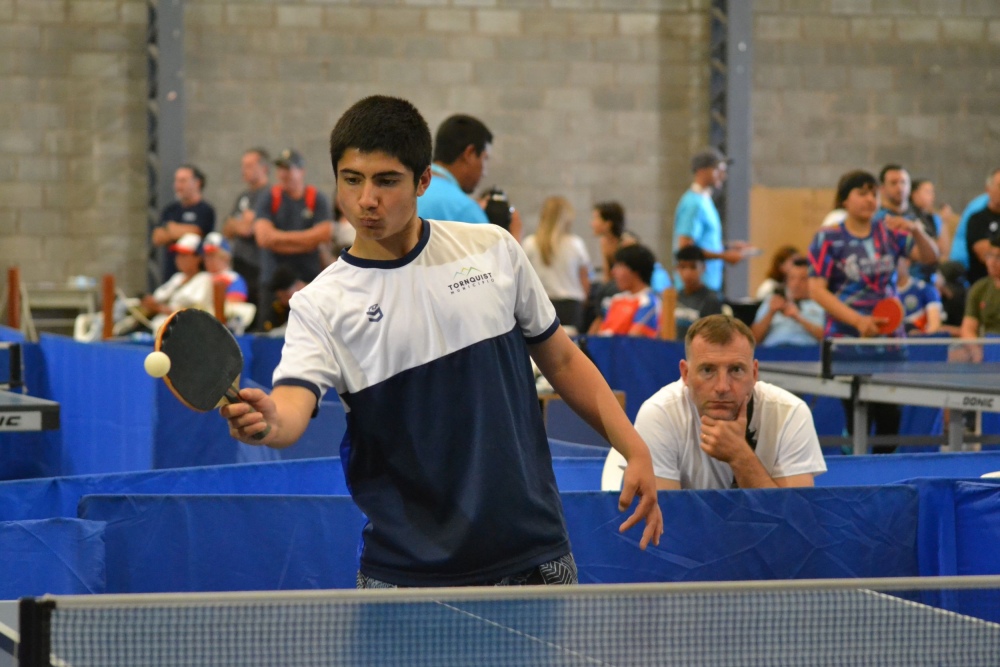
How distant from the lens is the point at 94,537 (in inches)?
115

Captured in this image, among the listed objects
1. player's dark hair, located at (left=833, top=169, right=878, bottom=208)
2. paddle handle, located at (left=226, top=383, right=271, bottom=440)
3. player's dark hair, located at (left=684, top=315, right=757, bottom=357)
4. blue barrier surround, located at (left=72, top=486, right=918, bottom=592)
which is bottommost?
blue barrier surround, located at (left=72, top=486, right=918, bottom=592)

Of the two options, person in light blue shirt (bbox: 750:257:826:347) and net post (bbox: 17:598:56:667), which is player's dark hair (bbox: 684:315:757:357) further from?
person in light blue shirt (bbox: 750:257:826:347)

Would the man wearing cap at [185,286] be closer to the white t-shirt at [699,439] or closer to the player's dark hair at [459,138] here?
the player's dark hair at [459,138]

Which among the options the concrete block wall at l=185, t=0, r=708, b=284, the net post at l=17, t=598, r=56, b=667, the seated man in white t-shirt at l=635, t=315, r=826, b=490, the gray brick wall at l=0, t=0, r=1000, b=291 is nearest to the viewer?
the net post at l=17, t=598, r=56, b=667

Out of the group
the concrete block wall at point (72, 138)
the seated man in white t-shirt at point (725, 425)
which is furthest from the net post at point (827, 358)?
the concrete block wall at point (72, 138)

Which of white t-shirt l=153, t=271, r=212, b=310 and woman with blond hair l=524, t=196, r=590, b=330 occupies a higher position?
woman with blond hair l=524, t=196, r=590, b=330

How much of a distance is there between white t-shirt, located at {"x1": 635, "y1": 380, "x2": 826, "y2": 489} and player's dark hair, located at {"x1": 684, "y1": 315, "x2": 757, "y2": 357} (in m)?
0.15

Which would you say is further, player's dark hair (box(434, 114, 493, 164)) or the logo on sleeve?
player's dark hair (box(434, 114, 493, 164))

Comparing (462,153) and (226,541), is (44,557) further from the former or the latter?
(462,153)

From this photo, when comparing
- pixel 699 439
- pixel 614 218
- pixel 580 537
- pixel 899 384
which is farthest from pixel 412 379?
pixel 614 218

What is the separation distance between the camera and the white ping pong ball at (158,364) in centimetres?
166

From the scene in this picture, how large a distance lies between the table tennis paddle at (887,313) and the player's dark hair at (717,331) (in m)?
2.93

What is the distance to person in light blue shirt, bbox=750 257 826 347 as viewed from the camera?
7766 millimetres

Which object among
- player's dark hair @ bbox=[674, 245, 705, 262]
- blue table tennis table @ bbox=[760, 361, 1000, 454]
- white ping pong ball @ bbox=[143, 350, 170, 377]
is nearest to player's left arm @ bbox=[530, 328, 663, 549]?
white ping pong ball @ bbox=[143, 350, 170, 377]
